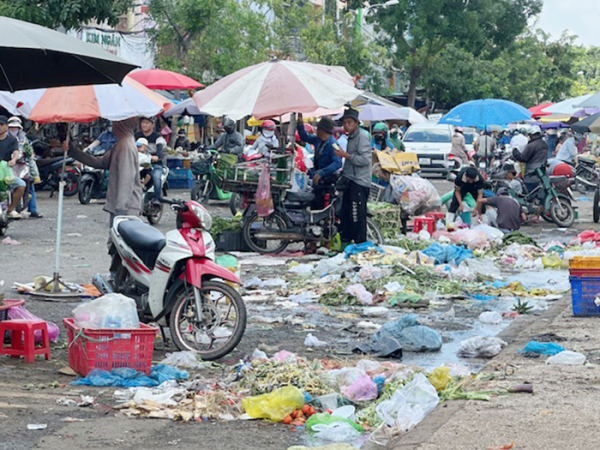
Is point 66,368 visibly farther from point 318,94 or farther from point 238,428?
point 318,94

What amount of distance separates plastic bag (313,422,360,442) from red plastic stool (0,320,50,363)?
8.69 feet

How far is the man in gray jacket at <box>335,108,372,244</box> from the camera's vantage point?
47.3 ft

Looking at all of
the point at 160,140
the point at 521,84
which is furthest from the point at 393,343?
the point at 521,84

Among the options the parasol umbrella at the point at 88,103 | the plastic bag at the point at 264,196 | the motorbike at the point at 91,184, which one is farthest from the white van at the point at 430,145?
the parasol umbrella at the point at 88,103

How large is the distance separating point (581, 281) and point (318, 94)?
557 centimetres

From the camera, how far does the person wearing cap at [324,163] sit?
576 inches

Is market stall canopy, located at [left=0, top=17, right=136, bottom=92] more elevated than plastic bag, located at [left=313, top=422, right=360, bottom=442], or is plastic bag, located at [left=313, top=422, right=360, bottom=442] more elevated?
market stall canopy, located at [left=0, top=17, right=136, bottom=92]

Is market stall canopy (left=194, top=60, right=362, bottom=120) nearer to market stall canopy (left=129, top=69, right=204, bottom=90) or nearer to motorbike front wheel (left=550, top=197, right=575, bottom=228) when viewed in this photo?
motorbike front wheel (left=550, top=197, right=575, bottom=228)

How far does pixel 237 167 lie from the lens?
1479cm

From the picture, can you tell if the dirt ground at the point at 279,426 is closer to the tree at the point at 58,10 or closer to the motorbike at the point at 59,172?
the tree at the point at 58,10

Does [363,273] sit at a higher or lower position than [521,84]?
lower

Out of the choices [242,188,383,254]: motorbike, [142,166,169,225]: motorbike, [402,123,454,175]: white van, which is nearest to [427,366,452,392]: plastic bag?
[242,188,383,254]: motorbike

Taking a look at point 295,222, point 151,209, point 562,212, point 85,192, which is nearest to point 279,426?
point 295,222

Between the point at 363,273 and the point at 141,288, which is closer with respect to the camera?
the point at 141,288
